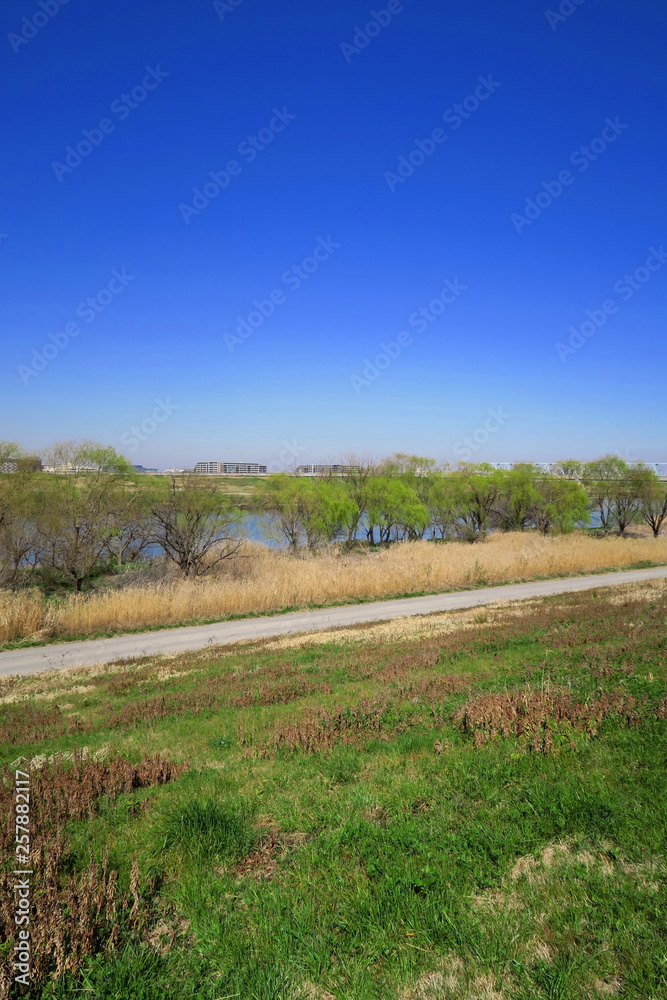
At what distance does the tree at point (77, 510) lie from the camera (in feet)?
98.2

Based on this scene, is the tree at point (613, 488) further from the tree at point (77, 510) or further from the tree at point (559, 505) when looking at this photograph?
the tree at point (77, 510)

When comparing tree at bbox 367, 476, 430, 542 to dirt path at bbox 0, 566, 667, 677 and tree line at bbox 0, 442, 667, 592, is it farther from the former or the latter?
dirt path at bbox 0, 566, 667, 677

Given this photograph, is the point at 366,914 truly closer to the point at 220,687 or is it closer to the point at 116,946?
the point at 116,946

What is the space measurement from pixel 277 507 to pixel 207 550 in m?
11.9

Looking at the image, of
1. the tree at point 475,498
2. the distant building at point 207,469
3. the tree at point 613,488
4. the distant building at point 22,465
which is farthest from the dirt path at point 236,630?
the tree at point 613,488

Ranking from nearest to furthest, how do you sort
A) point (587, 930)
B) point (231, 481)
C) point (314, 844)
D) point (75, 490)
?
point (587, 930), point (314, 844), point (75, 490), point (231, 481)

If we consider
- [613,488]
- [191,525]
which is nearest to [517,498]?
[613,488]

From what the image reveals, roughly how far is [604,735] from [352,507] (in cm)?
4323

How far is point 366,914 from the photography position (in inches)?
140

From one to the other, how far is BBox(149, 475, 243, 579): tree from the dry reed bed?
1.50 meters

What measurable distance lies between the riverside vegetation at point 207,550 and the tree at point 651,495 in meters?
0.37

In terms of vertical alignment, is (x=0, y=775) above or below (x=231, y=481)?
below

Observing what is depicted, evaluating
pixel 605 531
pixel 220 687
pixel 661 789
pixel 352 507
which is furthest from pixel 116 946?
pixel 605 531

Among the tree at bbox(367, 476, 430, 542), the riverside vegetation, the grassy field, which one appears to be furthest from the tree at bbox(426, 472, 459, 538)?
the grassy field
